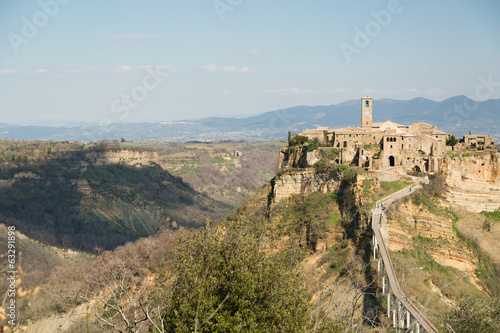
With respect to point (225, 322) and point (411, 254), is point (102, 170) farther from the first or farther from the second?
point (225, 322)

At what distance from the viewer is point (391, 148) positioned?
44.0 metres

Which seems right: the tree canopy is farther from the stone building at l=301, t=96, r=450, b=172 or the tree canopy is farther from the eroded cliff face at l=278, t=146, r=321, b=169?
the eroded cliff face at l=278, t=146, r=321, b=169

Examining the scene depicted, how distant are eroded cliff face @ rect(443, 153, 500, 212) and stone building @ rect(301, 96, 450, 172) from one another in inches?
63.5

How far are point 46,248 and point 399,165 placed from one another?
161ft

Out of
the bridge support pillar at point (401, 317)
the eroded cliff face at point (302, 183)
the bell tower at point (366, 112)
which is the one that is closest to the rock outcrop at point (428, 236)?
the eroded cliff face at point (302, 183)

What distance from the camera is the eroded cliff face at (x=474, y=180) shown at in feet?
136

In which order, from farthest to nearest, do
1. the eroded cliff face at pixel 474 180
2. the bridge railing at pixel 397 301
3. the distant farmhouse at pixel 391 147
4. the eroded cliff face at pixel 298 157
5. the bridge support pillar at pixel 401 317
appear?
the eroded cliff face at pixel 298 157 < the distant farmhouse at pixel 391 147 < the eroded cliff face at pixel 474 180 < the bridge support pillar at pixel 401 317 < the bridge railing at pixel 397 301

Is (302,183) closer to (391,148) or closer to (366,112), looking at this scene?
(391,148)

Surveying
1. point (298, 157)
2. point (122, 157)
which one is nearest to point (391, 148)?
point (298, 157)

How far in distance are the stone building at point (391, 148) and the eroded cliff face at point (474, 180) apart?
5.29 ft

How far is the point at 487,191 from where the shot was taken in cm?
4225

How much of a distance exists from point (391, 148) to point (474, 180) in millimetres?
7530

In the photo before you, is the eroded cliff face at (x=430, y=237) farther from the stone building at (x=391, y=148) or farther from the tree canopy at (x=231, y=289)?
the tree canopy at (x=231, y=289)

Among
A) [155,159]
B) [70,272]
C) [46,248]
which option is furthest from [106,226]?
[155,159]
